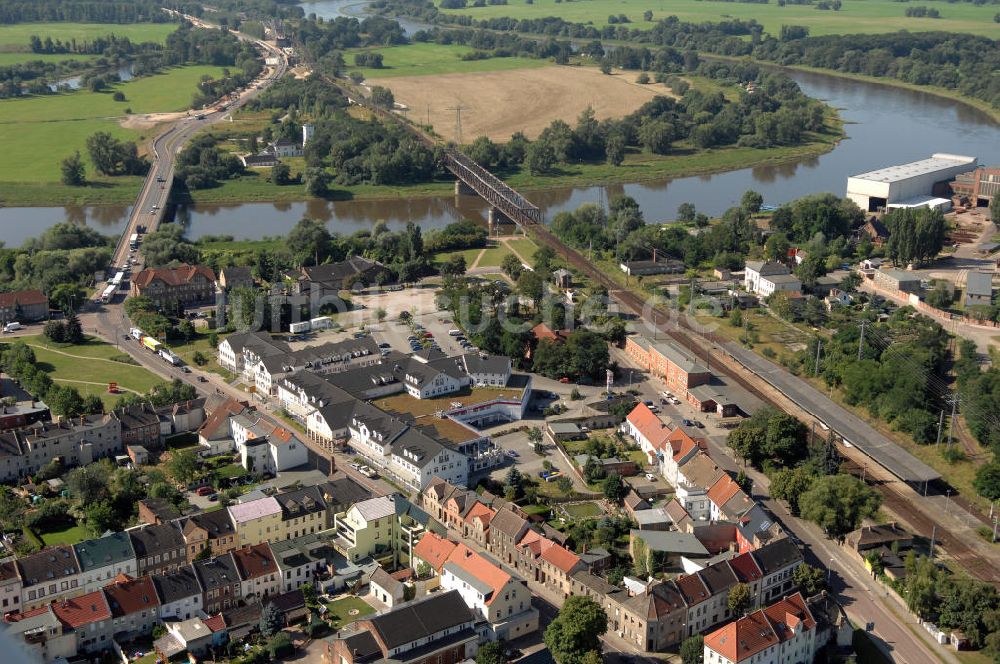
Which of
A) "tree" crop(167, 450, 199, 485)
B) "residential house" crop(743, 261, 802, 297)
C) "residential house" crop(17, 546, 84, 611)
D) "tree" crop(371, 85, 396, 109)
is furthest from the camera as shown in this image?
"tree" crop(371, 85, 396, 109)

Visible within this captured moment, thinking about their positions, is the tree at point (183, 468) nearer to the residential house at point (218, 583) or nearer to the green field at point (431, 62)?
the residential house at point (218, 583)

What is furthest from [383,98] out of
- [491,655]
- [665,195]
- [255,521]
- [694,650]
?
[694,650]

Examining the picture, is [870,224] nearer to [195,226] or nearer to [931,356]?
[931,356]

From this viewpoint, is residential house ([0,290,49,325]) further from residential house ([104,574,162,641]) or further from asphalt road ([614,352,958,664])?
asphalt road ([614,352,958,664])

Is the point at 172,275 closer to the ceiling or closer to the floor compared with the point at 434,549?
closer to the ceiling

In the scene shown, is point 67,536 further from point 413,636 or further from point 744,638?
point 744,638

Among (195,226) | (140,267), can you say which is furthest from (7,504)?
(195,226)

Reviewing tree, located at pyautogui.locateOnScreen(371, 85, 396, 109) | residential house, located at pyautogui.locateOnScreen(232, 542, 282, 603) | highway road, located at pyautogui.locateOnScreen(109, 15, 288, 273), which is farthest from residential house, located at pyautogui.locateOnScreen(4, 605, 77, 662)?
tree, located at pyautogui.locateOnScreen(371, 85, 396, 109)
